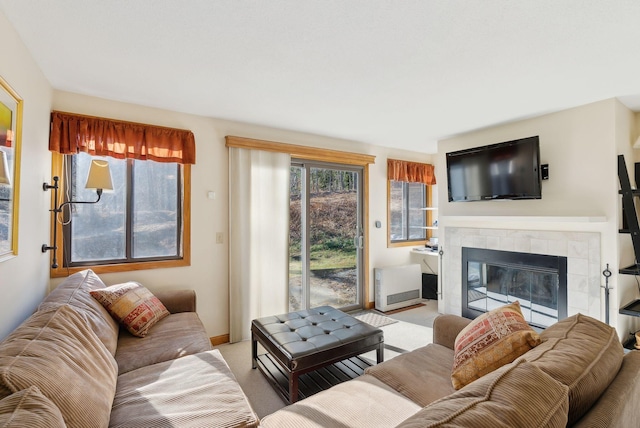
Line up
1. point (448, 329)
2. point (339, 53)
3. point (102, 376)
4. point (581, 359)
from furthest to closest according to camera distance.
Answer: point (448, 329) < point (339, 53) < point (102, 376) < point (581, 359)

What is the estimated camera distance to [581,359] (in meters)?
1.01

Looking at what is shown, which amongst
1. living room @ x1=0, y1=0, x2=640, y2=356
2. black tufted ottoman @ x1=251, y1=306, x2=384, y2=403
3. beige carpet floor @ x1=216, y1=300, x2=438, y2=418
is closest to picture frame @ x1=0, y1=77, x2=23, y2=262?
living room @ x1=0, y1=0, x2=640, y2=356

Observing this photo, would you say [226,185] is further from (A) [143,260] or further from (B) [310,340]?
(B) [310,340]

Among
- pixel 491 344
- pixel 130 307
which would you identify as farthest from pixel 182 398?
pixel 491 344

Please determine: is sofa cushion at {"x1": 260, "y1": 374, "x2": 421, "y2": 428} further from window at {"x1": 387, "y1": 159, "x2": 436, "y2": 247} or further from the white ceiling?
window at {"x1": 387, "y1": 159, "x2": 436, "y2": 247}

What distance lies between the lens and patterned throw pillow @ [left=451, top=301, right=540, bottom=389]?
1.36 metres

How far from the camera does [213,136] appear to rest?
125 inches

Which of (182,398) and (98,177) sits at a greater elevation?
(98,177)

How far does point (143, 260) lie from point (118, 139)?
44.1 inches

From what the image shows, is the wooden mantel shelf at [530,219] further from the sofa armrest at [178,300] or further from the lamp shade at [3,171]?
the lamp shade at [3,171]

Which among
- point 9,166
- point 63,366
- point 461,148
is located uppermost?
point 461,148

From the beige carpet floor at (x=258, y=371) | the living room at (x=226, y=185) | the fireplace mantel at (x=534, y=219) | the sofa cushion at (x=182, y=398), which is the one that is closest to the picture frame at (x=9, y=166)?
the living room at (x=226, y=185)

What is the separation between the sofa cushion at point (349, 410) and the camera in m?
1.31

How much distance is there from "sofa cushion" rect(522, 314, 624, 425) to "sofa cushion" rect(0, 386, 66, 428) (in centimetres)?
139
